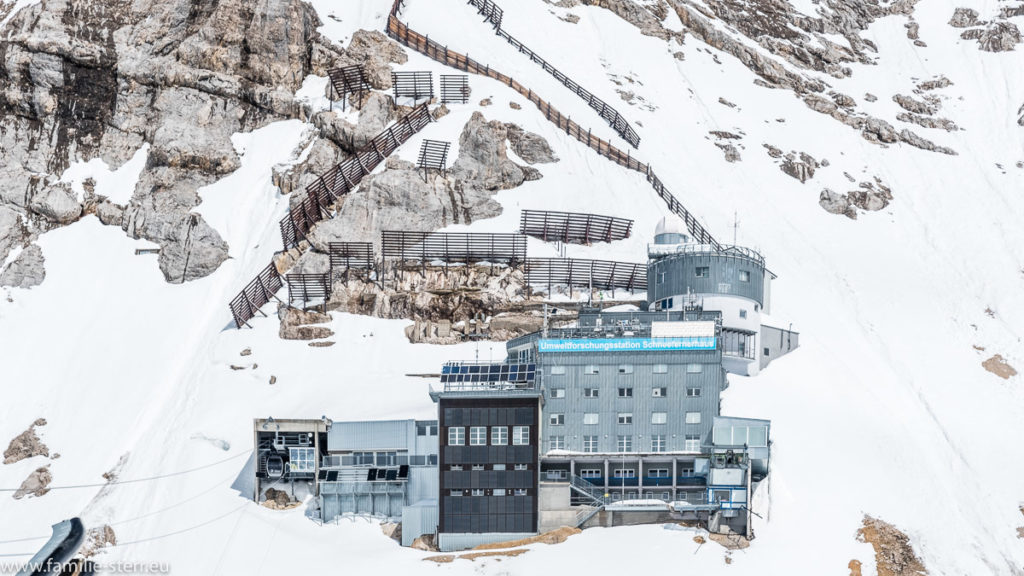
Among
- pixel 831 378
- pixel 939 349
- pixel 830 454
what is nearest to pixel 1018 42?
pixel 939 349

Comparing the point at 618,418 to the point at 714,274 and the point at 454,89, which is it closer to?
the point at 714,274

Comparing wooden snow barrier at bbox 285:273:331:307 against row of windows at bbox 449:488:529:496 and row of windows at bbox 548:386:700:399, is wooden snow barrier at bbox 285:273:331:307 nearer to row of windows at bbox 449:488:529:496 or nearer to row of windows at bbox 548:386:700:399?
row of windows at bbox 548:386:700:399

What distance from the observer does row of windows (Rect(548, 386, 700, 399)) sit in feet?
234

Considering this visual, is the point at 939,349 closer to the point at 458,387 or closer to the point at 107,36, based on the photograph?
the point at 458,387

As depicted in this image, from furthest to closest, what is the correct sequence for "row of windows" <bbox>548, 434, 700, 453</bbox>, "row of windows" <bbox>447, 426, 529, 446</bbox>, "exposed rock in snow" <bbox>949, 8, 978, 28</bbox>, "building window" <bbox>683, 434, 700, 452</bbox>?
"exposed rock in snow" <bbox>949, 8, 978, 28</bbox> < "row of windows" <bbox>548, 434, 700, 453</bbox> < "building window" <bbox>683, 434, 700, 452</bbox> < "row of windows" <bbox>447, 426, 529, 446</bbox>

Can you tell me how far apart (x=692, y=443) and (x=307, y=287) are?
33.2 metres

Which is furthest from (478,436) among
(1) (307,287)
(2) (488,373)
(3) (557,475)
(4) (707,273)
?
(1) (307,287)

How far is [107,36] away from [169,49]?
6.70 metres

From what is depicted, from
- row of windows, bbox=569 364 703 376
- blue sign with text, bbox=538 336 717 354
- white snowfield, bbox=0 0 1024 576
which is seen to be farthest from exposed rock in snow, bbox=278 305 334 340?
row of windows, bbox=569 364 703 376

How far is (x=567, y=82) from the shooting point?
114 m

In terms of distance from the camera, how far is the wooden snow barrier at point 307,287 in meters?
87.9

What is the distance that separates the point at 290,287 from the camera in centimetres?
8825

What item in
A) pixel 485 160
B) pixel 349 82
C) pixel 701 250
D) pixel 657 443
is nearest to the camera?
pixel 657 443

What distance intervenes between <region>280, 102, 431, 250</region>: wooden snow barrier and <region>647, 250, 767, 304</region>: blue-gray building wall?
90.3 feet
